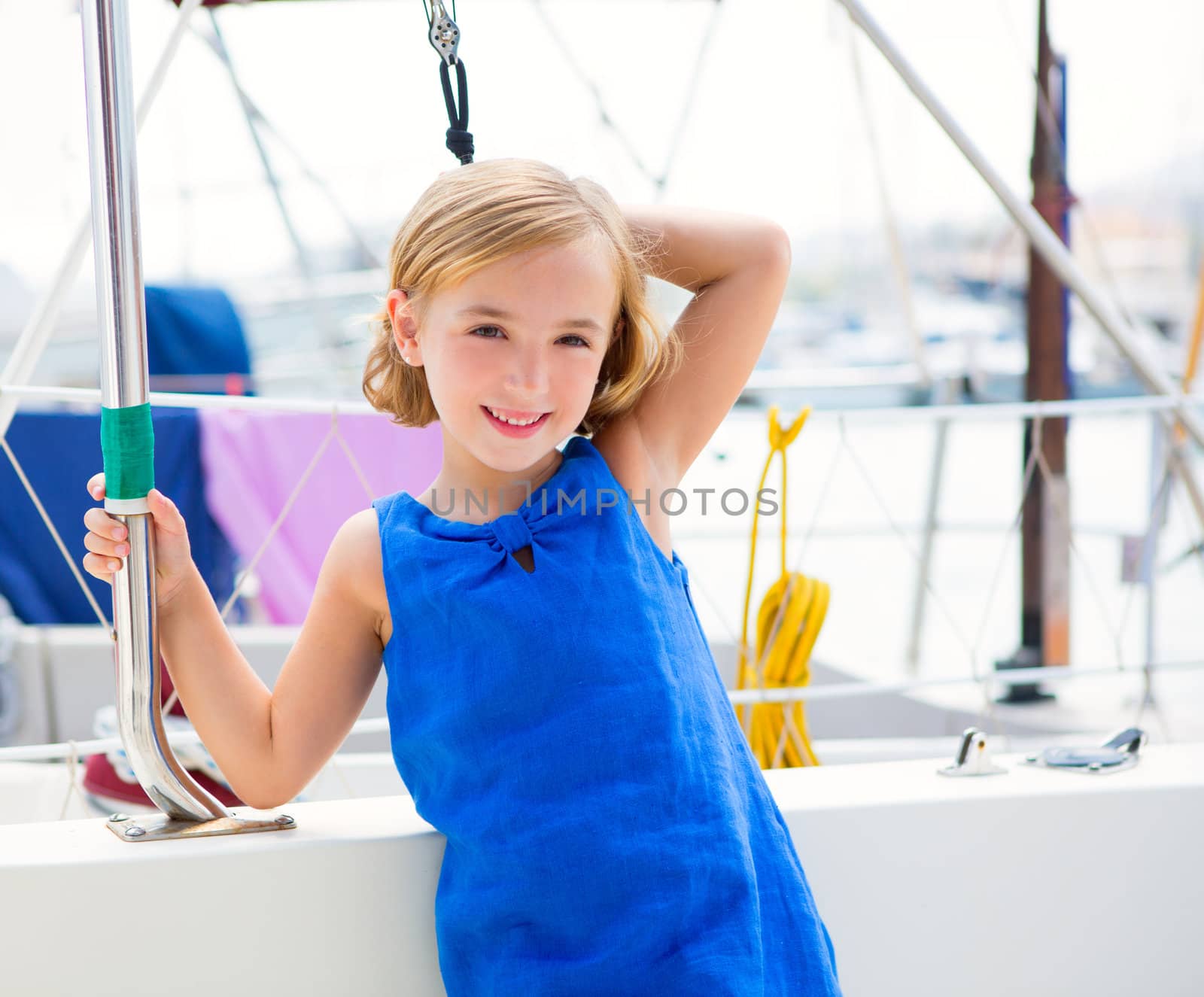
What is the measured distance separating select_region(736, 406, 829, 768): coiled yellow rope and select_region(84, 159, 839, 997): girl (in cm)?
59

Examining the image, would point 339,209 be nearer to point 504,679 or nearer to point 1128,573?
point 1128,573

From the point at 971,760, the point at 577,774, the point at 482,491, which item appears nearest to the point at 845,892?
the point at 971,760

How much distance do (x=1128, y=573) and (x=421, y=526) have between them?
1754mm

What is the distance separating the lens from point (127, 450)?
599 millimetres

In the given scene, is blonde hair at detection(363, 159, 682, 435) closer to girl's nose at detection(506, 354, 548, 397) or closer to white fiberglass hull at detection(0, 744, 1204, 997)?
girl's nose at detection(506, 354, 548, 397)

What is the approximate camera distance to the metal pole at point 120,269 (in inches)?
22.6

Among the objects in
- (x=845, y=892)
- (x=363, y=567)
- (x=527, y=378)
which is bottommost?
(x=845, y=892)

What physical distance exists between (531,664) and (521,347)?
0.19 metres

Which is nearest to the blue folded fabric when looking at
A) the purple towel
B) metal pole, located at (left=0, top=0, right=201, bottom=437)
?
the purple towel

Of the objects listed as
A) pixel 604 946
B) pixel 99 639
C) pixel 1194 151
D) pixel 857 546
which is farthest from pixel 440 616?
pixel 857 546

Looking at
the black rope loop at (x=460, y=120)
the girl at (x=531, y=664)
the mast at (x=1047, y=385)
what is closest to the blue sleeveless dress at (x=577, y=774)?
the girl at (x=531, y=664)

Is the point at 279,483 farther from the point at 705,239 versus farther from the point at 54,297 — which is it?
the point at 705,239

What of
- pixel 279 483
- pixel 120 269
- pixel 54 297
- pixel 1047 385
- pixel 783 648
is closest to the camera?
pixel 120 269

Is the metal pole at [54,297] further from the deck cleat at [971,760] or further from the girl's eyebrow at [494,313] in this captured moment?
the deck cleat at [971,760]
